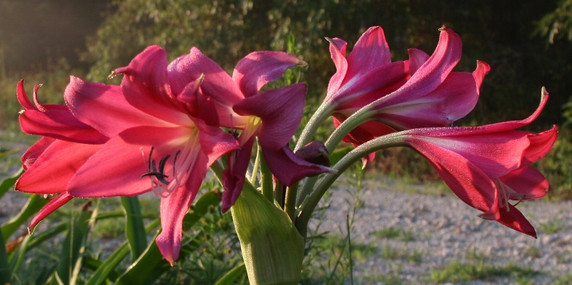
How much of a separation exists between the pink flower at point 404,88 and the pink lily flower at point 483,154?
81 mm

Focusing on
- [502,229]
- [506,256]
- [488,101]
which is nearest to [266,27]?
[488,101]

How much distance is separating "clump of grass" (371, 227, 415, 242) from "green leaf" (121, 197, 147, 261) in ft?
9.65

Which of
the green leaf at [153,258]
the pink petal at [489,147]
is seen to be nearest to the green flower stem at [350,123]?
the pink petal at [489,147]

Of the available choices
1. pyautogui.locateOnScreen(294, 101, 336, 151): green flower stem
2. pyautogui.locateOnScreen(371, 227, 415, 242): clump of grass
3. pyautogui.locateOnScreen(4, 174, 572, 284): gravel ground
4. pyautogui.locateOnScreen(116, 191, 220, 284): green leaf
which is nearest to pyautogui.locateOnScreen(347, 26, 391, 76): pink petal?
pyautogui.locateOnScreen(294, 101, 336, 151): green flower stem

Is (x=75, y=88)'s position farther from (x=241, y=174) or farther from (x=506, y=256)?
(x=506, y=256)

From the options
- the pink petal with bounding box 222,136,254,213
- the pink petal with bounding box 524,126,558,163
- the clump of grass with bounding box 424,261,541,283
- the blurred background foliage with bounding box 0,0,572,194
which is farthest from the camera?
the blurred background foliage with bounding box 0,0,572,194

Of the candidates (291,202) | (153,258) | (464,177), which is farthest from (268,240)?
(153,258)

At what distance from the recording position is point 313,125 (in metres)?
0.99

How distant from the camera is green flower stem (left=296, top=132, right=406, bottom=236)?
923mm

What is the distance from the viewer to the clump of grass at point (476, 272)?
152 inches

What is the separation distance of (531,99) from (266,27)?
133 inches

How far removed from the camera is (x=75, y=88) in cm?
90

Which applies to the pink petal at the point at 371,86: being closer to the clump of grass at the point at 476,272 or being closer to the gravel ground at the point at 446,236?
the gravel ground at the point at 446,236

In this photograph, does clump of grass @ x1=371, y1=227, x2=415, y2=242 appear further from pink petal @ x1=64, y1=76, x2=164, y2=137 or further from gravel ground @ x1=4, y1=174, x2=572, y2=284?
pink petal @ x1=64, y1=76, x2=164, y2=137
